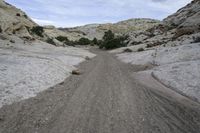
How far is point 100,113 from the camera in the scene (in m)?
11.3

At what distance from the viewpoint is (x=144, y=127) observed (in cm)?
984

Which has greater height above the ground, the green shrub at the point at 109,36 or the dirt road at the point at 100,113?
the green shrub at the point at 109,36

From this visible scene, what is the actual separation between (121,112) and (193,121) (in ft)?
10.6

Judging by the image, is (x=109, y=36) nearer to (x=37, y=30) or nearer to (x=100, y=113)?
(x=37, y=30)

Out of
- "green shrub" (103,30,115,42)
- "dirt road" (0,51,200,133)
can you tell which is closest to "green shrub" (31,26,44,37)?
"green shrub" (103,30,115,42)

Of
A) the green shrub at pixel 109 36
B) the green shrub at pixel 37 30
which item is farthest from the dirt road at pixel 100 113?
the green shrub at pixel 109 36

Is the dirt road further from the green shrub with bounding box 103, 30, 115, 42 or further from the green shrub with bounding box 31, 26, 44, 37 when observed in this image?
the green shrub with bounding box 103, 30, 115, 42

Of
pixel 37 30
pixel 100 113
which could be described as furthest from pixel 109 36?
pixel 100 113

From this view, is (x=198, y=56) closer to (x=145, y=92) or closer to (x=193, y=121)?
(x=145, y=92)

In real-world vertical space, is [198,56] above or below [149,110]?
above

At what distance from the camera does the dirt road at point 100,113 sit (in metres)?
9.52

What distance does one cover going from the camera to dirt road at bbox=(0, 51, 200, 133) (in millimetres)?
9516

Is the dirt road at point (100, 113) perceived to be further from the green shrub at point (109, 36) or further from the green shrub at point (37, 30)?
the green shrub at point (109, 36)

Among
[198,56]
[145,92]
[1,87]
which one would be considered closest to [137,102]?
[145,92]
